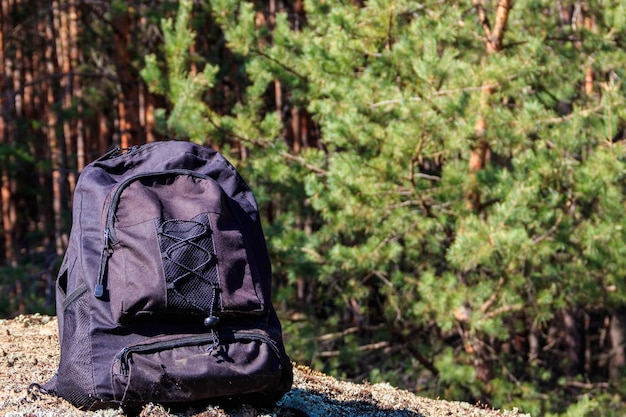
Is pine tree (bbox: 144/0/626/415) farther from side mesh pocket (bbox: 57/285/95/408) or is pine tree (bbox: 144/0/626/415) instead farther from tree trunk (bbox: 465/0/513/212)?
side mesh pocket (bbox: 57/285/95/408)

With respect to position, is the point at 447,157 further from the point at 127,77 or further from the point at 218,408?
the point at 127,77

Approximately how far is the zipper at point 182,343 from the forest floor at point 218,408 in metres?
0.19

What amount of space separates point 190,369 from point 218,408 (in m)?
0.27

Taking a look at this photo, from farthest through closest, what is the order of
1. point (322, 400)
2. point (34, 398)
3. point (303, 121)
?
point (303, 121) → point (322, 400) → point (34, 398)

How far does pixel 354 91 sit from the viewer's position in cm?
660

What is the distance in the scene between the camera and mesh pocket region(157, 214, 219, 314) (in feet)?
8.25

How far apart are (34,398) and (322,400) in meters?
1.19

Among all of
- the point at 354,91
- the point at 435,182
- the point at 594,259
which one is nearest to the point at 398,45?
the point at 354,91

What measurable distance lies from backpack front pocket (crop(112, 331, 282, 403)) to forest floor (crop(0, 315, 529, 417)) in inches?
4.6

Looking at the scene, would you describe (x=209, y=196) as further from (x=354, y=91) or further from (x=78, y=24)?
(x=78, y=24)

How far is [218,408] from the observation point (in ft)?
8.72

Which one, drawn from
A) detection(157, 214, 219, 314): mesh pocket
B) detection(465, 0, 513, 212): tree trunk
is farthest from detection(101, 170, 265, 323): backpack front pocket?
detection(465, 0, 513, 212): tree trunk

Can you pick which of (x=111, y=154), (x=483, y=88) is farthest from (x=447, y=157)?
(x=111, y=154)

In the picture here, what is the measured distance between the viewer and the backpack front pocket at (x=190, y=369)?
2439mm
